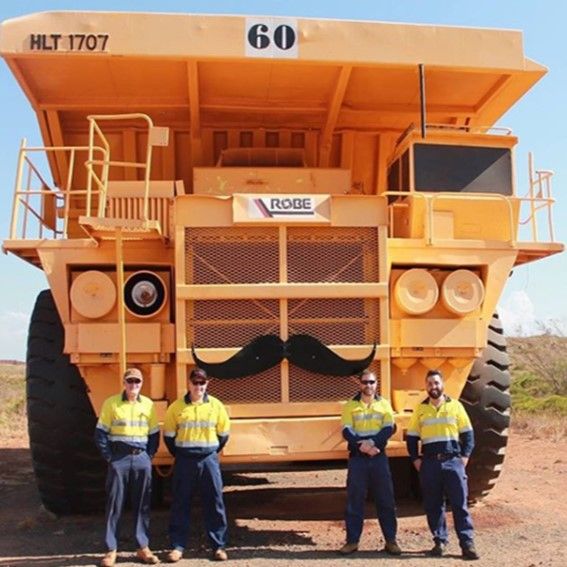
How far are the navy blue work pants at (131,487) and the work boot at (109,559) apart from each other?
59 millimetres

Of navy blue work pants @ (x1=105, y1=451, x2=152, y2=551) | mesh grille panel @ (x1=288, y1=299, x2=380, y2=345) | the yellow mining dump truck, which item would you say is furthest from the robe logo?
navy blue work pants @ (x1=105, y1=451, x2=152, y2=551)

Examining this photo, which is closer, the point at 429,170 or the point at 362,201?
the point at 362,201

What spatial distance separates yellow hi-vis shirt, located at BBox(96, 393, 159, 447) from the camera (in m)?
5.50

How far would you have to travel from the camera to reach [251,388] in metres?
5.89

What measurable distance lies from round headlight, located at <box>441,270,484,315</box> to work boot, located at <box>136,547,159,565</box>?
2658mm

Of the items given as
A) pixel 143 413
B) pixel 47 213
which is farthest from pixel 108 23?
pixel 143 413

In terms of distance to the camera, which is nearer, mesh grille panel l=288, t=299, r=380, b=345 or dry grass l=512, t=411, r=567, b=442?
mesh grille panel l=288, t=299, r=380, b=345

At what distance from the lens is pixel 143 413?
18.2 feet

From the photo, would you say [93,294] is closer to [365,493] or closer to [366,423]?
[366,423]

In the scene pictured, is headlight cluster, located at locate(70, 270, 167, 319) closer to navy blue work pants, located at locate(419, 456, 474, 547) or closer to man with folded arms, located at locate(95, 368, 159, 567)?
man with folded arms, located at locate(95, 368, 159, 567)

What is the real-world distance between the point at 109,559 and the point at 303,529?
5.63 feet

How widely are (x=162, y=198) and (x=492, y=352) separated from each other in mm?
2944

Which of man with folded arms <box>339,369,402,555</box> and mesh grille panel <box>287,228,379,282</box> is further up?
mesh grille panel <box>287,228,379,282</box>

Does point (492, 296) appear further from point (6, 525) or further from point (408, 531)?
point (6, 525)
